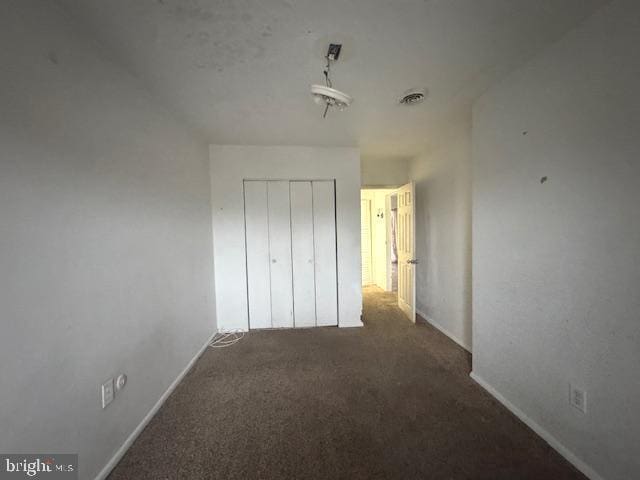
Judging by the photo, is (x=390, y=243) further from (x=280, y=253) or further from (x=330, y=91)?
(x=330, y=91)

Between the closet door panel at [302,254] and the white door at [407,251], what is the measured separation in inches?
52.6

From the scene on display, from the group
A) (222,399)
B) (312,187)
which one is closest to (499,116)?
(312,187)

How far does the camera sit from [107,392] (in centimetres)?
125

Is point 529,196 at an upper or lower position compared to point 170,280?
upper

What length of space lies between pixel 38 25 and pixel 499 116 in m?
2.62

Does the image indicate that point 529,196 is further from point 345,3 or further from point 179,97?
point 179,97

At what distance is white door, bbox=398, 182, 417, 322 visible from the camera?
300 centimetres

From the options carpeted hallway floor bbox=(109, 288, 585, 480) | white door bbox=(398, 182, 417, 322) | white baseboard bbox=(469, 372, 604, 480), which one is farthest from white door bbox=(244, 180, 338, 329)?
white baseboard bbox=(469, 372, 604, 480)

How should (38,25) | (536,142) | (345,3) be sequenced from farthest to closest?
1. (536,142)
2. (345,3)
3. (38,25)

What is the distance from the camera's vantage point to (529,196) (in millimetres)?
1448

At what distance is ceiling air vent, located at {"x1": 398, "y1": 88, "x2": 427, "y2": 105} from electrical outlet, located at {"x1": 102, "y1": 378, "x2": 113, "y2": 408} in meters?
2.76

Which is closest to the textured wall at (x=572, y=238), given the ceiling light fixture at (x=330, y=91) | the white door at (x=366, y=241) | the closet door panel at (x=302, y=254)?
the ceiling light fixture at (x=330, y=91)

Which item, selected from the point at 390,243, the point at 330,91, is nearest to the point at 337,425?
the point at 330,91

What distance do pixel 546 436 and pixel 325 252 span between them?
7.72 feet
